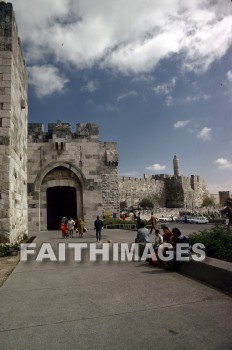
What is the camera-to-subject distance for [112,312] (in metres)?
4.37

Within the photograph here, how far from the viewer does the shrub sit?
6730mm

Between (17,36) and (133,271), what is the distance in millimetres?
9501

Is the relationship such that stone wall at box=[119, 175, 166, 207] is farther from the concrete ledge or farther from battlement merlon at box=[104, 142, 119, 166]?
the concrete ledge

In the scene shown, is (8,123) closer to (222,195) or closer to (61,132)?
(61,132)

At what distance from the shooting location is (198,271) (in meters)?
6.35

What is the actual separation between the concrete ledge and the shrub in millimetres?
588

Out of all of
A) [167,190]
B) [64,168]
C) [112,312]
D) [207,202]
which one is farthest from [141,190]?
[112,312]

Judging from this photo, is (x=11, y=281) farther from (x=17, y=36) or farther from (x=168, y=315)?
(x=17, y=36)

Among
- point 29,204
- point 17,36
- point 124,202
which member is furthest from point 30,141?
point 124,202

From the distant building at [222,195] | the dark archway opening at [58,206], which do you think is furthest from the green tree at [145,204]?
the dark archway opening at [58,206]

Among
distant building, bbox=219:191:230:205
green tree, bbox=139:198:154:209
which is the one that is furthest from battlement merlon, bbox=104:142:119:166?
distant building, bbox=219:191:230:205

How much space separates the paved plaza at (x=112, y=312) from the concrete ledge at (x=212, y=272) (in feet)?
0.67

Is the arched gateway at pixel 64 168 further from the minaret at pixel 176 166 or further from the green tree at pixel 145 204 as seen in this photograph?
the minaret at pixel 176 166

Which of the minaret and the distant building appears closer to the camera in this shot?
the minaret
